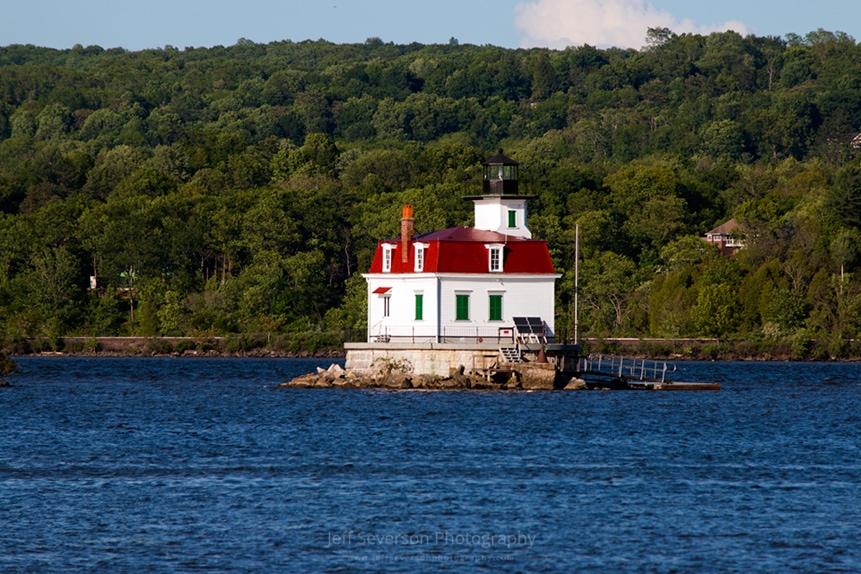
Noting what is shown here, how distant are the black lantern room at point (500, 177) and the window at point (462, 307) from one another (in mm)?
5521

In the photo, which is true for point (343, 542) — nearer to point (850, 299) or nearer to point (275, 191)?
point (850, 299)

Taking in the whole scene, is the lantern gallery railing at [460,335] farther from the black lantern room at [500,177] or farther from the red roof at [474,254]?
the black lantern room at [500,177]

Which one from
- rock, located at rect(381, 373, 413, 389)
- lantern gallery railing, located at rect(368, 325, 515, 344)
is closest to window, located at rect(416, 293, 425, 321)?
lantern gallery railing, located at rect(368, 325, 515, 344)

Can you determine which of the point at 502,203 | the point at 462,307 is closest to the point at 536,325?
the point at 462,307

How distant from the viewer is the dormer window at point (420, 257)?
52.0 meters

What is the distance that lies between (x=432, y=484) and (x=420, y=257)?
2204 centimetres

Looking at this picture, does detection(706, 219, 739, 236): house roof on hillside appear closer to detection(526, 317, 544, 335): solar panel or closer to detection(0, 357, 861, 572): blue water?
detection(0, 357, 861, 572): blue water

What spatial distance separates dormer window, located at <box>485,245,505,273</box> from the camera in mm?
51750

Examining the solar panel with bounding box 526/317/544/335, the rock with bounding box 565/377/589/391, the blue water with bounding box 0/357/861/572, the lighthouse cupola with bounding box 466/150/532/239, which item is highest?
the lighthouse cupola with bounding box 466/150/532/239

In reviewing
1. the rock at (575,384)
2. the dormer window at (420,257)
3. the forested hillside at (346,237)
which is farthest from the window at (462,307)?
the forested hillside at (346,237)

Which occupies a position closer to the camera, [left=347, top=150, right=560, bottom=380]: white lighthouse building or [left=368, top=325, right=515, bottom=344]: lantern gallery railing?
[left=347, top=150, right=560, bottom=380]: white lighthouse building

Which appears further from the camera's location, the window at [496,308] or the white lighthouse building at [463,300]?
the window at [496,308]

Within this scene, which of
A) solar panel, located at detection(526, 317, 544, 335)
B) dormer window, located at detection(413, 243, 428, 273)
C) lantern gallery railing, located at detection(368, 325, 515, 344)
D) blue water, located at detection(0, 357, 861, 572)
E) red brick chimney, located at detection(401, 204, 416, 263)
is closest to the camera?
blue water, located at detection(0, 357, 861, 572)

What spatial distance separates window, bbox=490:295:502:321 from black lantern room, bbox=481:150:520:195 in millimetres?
5090
